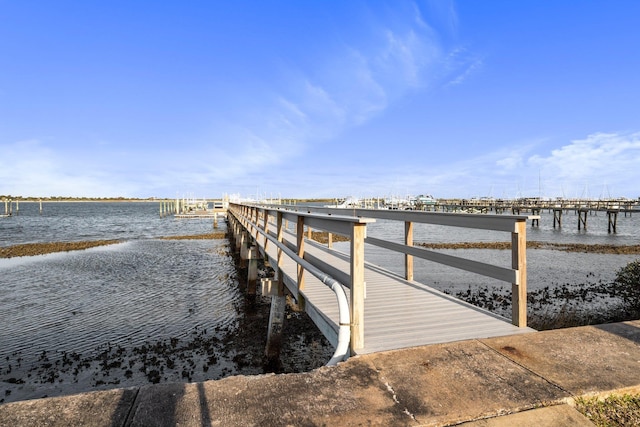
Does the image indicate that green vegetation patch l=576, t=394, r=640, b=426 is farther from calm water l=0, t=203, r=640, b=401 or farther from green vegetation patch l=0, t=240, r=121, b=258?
green vegetation patch l=0, t=240, r=121, b=258

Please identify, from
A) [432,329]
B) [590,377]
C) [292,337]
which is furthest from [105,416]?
[292,337]

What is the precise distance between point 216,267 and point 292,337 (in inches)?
353

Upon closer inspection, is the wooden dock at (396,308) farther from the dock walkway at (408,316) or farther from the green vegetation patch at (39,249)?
the green vegetation patch at (39,249)

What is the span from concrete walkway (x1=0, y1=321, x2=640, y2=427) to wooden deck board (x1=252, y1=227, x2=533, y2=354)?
55cm

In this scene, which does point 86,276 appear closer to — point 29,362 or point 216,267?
point 216,267

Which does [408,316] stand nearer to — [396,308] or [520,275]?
[396,308]

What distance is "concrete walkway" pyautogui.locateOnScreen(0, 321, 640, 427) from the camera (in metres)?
2.18

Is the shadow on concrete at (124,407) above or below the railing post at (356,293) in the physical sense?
below

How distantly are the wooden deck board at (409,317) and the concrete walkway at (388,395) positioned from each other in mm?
546

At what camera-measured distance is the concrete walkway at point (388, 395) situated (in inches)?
85.9

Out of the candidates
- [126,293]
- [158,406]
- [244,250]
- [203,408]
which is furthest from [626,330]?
[126,293]

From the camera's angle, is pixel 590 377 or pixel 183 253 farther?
pixel 183 253

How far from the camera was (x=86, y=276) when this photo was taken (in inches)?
551

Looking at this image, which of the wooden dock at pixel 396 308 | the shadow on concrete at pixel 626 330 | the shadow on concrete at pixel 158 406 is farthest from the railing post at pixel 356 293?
the shadow on concrete at pixel 626 330
